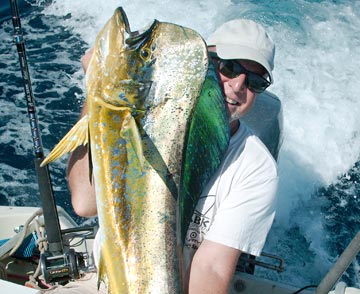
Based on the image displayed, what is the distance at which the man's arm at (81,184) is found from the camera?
2188 mm

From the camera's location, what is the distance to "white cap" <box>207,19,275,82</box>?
215 centimetres

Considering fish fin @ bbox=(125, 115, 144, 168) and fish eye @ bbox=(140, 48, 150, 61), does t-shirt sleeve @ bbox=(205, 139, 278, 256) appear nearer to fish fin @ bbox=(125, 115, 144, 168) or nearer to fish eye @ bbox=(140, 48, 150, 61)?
fish fin @ bbox=(125, 115, 144, 168)

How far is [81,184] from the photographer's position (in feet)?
7.26

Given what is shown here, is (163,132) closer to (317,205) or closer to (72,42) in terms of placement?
(317,205)

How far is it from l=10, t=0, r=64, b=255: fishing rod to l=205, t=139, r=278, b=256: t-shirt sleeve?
115 centimetres

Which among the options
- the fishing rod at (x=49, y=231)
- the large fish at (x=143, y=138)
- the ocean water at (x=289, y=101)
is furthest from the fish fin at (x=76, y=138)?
the ocean water at (x=289, y=101)

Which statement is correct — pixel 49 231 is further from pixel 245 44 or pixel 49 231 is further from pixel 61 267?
pixel 245 44

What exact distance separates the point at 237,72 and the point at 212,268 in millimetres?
813

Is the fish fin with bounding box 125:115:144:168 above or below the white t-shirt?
above

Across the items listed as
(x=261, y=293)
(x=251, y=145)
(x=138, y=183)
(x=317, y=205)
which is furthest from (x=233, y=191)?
(x=317, y=205)

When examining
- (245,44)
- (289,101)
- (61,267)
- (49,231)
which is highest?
(245,44)

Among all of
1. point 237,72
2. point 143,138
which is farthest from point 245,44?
point 143,138

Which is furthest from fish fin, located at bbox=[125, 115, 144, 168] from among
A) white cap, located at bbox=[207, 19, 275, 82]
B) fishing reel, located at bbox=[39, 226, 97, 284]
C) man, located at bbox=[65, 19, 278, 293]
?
fishing reel, located at bbox=[39, 226, 97, 284]

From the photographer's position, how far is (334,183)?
230 inches
